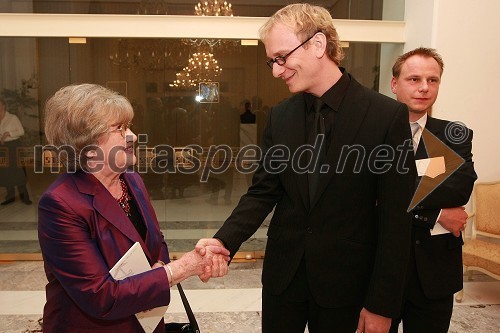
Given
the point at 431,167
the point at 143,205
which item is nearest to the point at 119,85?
the point at 143,205

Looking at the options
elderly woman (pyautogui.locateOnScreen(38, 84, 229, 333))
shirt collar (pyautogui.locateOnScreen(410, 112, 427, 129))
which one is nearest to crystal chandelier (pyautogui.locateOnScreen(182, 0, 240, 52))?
shirt collar (pyautogui.locateOnScreen(410, 112, 427, 129))

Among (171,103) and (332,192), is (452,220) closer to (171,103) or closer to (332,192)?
(332,192)

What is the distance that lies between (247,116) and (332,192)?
3.71 meters

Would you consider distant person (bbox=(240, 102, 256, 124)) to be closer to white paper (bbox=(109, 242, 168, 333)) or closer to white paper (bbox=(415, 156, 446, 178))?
white paper (bbox=(415, 156, 446, 178))

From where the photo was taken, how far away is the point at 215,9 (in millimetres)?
4938

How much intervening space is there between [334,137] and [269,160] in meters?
0.35

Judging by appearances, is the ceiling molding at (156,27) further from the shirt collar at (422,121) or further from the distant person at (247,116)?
the shirt collar at (422,121)

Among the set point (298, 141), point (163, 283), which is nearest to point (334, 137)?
A: point (298, 141)

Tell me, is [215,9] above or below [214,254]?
above

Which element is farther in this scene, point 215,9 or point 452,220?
point 215,9

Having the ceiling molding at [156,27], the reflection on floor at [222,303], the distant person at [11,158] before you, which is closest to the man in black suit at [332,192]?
the reflection on floor at [222,303]

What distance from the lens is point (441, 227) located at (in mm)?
1999

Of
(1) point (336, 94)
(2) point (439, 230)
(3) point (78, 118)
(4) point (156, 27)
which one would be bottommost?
(2) point (439, 230)

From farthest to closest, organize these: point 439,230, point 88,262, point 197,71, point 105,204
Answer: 1. point 197,71
2. point 439,230
3. point 105,204
4. point 88,262
